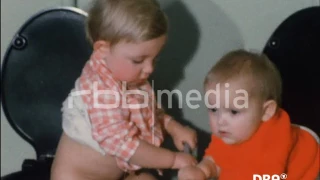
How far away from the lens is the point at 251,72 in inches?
35.3

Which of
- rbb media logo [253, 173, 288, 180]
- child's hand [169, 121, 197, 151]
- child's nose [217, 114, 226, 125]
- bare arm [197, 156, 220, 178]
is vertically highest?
child's nose [217, 114, 226, 125]

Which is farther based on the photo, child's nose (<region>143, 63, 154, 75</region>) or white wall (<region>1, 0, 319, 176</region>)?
white wall (<region>1, 0, 319, 176</region>)

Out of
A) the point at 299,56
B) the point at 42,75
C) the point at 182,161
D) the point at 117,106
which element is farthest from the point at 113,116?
the point at 299,56

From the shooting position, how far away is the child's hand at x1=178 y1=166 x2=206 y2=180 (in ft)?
2.99

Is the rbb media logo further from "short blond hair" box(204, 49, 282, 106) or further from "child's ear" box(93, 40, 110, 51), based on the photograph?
"child's ear" box(93, 40, 110, 51)

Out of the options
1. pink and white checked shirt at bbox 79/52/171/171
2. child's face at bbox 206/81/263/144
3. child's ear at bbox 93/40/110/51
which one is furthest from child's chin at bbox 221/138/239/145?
child's ear at bbox 93/40/110/51

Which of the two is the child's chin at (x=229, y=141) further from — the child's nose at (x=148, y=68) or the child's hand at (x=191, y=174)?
the child's nose at (x=148, y=68)

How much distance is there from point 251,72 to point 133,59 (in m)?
0.19

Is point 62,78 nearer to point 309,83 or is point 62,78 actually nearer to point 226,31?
point 226,31

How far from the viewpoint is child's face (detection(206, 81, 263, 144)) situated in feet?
2.94

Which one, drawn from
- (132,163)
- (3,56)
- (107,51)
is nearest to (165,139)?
(132,163)

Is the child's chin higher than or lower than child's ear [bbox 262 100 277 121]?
lower

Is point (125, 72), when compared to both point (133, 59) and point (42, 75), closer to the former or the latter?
point (133, 59)

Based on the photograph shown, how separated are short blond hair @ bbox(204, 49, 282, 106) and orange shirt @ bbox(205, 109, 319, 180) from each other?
6 cm
